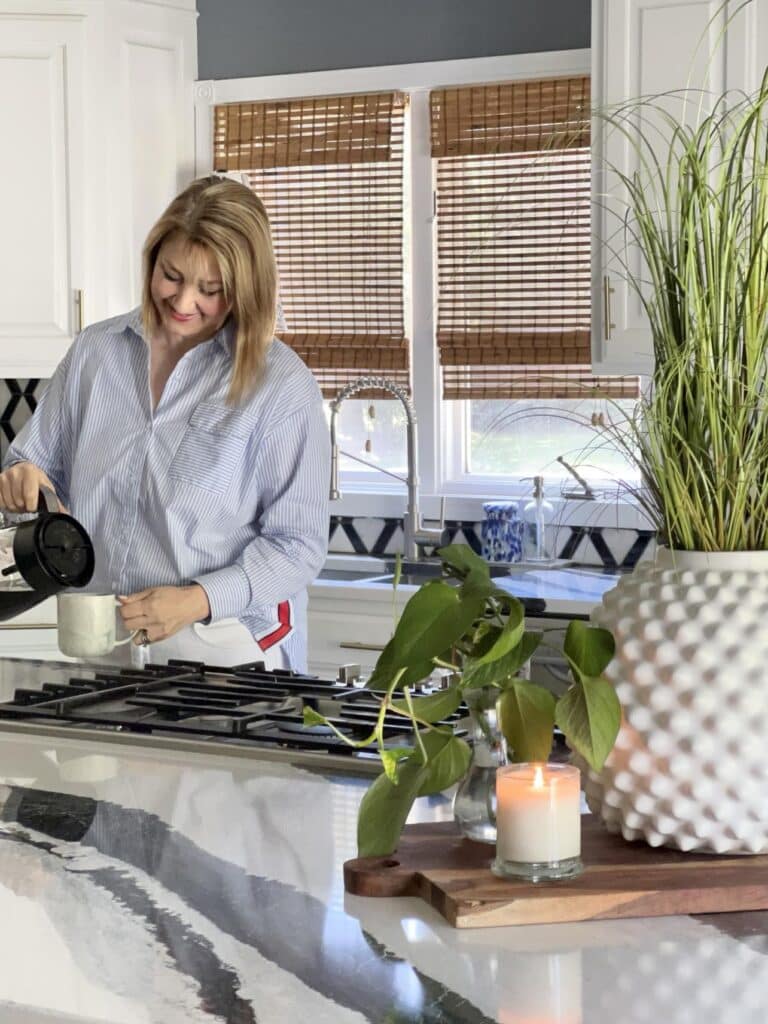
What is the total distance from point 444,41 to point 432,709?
3.42 m

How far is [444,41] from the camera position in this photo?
433cm

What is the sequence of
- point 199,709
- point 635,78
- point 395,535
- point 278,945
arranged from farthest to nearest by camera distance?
point 395,535
point 635,78
point 199,709
point 278,945

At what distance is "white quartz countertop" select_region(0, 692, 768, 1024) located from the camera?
993mm

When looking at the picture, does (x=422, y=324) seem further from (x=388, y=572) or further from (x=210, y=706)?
(x=210, y=706)

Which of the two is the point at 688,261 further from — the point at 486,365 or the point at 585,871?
the point at 486,365

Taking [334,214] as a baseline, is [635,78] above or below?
above

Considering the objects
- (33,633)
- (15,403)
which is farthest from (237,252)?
(15,403)

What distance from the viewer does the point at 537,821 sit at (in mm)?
1153

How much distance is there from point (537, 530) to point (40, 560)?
241cm

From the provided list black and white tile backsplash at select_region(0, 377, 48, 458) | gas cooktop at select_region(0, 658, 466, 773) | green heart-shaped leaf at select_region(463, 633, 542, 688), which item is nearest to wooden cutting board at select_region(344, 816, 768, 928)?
green heart-shaped leaf at select_region(463, 633, 542, 688)

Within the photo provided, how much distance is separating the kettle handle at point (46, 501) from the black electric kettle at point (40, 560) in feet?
1.55

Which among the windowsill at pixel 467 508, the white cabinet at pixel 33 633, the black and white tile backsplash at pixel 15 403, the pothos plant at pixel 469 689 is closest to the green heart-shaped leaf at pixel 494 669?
the pothos plant at pixel 469 689

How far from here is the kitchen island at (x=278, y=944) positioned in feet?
3.26

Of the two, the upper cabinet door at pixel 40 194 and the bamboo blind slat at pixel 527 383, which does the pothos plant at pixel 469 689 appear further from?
the upper cabinet door at pixel 40 194
